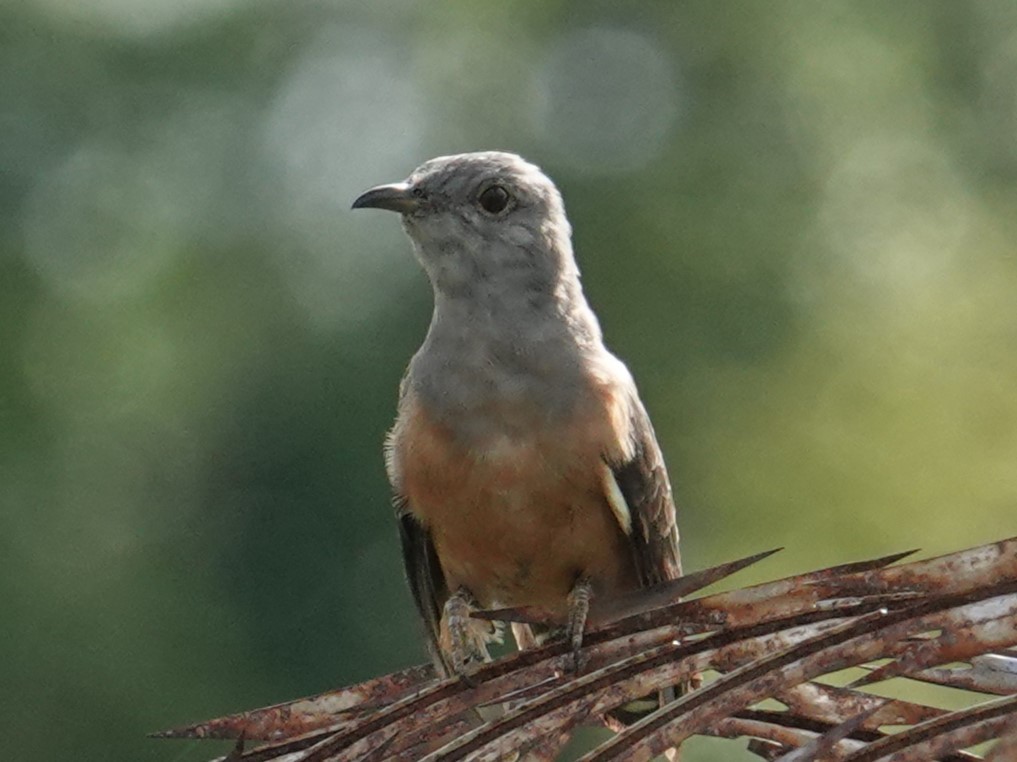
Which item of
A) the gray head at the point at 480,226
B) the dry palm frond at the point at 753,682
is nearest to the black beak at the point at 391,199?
the gray head at the point at 480,226

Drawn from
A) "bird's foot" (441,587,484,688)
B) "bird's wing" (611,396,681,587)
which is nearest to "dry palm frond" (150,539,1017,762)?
"bird's foot" (441,587,484,688)

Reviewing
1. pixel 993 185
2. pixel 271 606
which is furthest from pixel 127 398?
pixel 993 185

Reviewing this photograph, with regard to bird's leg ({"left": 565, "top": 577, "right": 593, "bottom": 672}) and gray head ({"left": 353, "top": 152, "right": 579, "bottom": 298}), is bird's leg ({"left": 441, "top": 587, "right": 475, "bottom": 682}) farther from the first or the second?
gray head ({"left": 353, "top": 152, "right": 579, "bottom": 298})

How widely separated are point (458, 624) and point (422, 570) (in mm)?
440

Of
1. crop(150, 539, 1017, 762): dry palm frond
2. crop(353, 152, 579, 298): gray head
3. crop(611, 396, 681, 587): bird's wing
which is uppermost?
crop(353, 152, 579, 298): gray head

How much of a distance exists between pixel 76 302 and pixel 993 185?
322 inches

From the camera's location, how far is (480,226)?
561cm

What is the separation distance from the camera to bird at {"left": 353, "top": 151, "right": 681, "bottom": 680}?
4887 millimetres

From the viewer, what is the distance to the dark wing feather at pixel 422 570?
17.1ft

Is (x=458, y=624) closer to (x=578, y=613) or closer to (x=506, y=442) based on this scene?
(x=506, y=442)

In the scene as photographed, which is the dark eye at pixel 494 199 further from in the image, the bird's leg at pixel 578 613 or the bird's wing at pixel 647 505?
the bird's leg at pixel 578 613

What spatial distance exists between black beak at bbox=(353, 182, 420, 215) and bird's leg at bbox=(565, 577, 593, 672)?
1271 mm

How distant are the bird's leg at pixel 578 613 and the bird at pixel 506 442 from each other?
0.01 meters

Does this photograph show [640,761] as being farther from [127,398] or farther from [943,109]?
[943,109]
